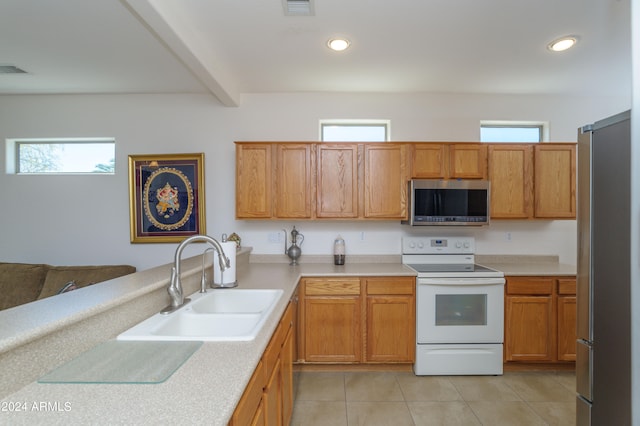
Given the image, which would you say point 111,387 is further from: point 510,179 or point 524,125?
point 524,125

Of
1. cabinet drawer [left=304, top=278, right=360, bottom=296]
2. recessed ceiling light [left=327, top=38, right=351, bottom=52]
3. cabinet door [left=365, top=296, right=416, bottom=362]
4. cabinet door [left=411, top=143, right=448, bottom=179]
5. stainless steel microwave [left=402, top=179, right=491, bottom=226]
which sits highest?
recessed ceiling light [left=327, top=38, right=351, bottom=52]

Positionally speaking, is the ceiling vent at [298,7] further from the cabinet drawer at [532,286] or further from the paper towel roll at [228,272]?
the cabinet drawer at [532,286]

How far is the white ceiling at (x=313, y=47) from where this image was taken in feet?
5.98

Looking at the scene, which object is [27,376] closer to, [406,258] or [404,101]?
[406,258]

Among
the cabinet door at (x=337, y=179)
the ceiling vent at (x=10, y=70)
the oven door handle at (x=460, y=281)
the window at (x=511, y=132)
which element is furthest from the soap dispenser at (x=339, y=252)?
the ceiling vent at (x=10, y=70)

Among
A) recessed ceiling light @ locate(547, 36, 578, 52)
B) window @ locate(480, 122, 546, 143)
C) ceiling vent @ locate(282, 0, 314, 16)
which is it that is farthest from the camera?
window @ locate(480, 122, 546, 143)

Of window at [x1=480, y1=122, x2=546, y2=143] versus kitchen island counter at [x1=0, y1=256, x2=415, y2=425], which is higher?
window at [x1=480, y1=122, x2=546, y2=143]

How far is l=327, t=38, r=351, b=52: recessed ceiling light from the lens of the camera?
214cm

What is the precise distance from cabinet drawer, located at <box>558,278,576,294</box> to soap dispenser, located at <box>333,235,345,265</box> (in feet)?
6.50

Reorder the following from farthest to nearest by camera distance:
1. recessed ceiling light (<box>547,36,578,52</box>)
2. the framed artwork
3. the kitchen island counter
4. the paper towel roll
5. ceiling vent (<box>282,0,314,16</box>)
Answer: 1. the framed artwork
2. recessed ceiling light (<box>547,36,578,52</box>)
3. the paper towel roll
4. ceiling vent (<box>282,0,314,16</box>)
5. the kitchen island counter

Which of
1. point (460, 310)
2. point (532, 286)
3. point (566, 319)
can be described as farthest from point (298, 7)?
point (566, 319)

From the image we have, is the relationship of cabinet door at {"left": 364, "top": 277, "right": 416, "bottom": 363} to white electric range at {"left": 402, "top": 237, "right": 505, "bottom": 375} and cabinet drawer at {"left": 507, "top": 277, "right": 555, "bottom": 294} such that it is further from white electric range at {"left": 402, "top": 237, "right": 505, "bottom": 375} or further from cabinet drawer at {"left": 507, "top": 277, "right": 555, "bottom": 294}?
cabinet drawer at {"left": 507, "top": 277, "right": 555, "bottom": 294}

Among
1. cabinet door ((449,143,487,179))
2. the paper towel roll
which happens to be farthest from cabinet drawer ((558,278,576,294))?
the paper towel roll

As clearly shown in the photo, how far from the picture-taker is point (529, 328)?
2.57 meters
